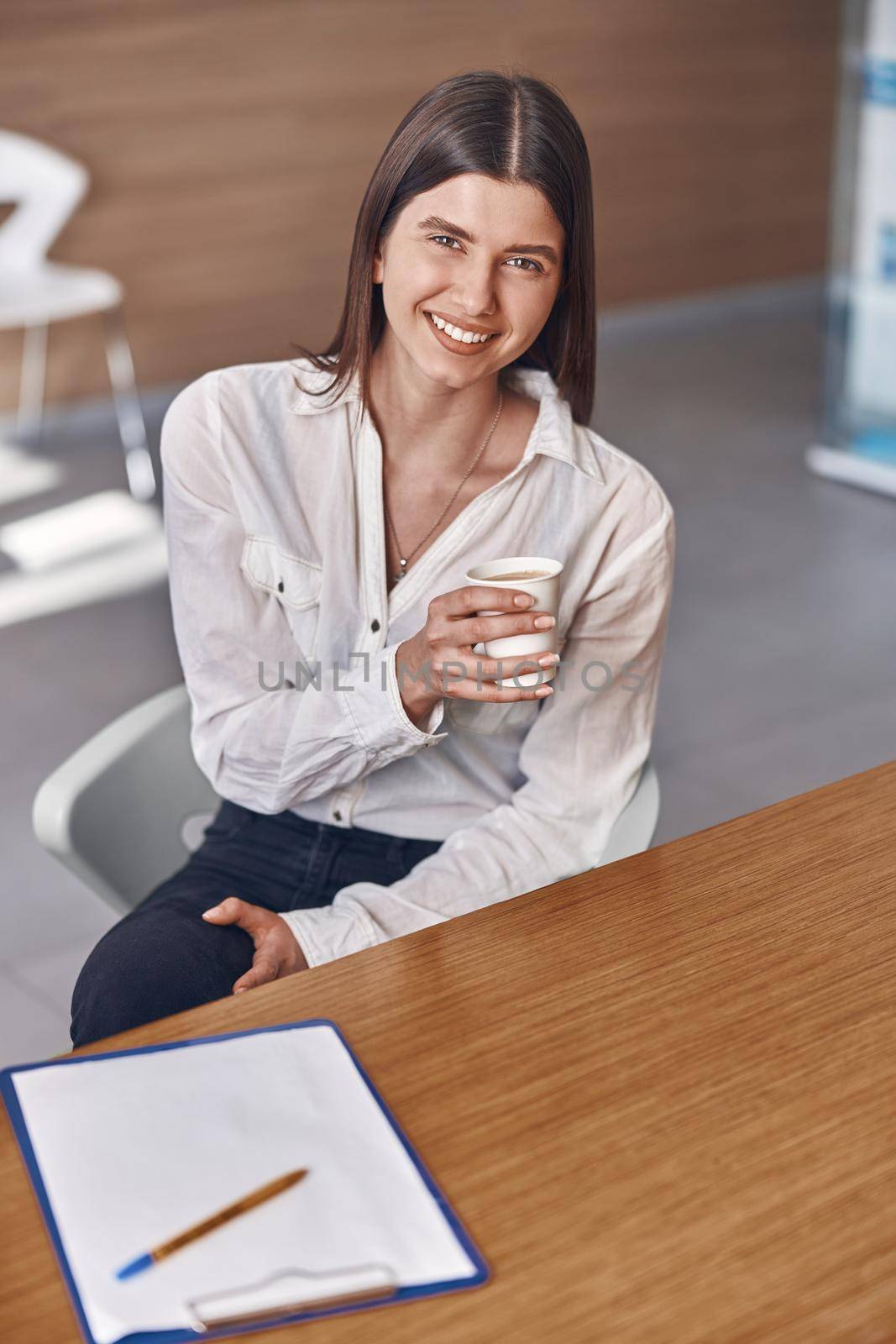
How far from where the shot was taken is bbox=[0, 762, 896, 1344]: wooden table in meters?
0.74

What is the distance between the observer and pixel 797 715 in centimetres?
311

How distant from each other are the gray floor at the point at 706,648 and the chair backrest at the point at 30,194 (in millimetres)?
635

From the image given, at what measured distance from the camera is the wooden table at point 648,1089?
738mm

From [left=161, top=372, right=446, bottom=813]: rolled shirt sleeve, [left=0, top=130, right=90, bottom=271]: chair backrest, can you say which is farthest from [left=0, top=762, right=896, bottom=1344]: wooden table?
[left=0, top=130, right=90, bottom=271]: chair backrest

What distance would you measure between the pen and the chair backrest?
4242 millimetres

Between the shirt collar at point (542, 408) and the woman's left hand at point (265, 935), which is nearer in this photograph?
the woman's left hand at point (265, 935)

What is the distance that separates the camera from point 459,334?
139 cm

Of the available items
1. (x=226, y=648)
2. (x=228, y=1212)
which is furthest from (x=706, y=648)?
(x=228, y=1212)

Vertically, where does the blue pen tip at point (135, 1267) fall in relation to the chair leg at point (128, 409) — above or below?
above

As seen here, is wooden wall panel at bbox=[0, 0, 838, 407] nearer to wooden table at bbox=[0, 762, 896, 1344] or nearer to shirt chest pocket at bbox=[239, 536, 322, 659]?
shirt chest pocket at bbox=[239, 536, 322, 659]

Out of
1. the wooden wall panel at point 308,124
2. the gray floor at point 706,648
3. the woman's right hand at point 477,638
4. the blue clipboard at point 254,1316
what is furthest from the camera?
the wooden wall panel at point 308,124

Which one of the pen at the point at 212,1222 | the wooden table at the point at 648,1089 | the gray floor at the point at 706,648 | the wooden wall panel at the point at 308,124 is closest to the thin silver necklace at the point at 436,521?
the wooden table at the point at 648,1089

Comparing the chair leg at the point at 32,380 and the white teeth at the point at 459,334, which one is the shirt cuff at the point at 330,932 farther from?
the chair leg at the point at 32,380

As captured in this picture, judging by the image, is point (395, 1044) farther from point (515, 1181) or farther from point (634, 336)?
point (634, 336)
